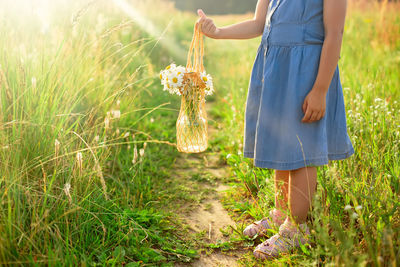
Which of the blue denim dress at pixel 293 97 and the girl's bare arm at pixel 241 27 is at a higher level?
the girl's bare arm at pixel 241 27

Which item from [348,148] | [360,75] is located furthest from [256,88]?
[360,75]

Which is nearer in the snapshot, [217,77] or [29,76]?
[29,76]

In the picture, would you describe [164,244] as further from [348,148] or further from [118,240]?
[348,148]

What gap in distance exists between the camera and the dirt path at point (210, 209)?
186cm

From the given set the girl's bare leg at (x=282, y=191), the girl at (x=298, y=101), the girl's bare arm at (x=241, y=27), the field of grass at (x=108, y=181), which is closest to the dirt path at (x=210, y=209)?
the field of grass at (x=108, y=181)

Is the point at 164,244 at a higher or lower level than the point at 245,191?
lower

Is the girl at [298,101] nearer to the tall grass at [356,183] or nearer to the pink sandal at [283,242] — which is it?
the pink sandal at [283,242]

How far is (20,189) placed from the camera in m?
1.55

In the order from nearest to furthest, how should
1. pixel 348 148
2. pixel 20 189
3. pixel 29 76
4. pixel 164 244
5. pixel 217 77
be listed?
pixel 20 189, pixel 348 148, pixel 164 244, pixel 29 76, pixel 217 77

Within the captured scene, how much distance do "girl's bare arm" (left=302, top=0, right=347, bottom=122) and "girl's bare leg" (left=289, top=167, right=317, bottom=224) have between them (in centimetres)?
31

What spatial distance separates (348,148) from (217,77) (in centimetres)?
396

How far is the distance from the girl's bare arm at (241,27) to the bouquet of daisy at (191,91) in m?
0.06

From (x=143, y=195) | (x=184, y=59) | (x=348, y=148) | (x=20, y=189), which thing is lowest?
(x=143, y=195)

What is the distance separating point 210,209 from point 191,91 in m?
0.88
